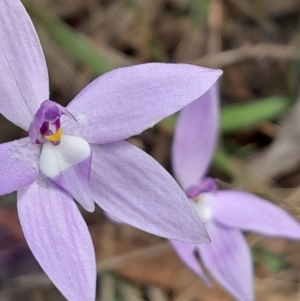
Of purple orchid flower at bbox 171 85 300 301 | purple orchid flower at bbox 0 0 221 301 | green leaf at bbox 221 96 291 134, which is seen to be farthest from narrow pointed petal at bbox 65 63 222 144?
green leaf at bbox 221 96 291 134

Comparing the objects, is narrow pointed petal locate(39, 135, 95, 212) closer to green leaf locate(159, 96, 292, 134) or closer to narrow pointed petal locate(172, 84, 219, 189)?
narrow pointed petal locate(172, 84, 219, 189)

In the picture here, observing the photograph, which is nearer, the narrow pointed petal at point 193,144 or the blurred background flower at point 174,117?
the narrow pointed petal at point 193,144

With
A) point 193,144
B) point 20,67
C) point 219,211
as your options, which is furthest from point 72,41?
point 20,67

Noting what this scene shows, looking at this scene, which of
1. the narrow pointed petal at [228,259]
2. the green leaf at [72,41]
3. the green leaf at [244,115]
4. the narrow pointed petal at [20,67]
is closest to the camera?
the narrow pointed petal at [20,67]

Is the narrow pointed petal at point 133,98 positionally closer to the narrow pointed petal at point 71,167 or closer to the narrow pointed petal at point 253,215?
the narrow pointed petal at point 71,167

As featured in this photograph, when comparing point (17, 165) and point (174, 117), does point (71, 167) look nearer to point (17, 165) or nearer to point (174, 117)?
point (17, 165)

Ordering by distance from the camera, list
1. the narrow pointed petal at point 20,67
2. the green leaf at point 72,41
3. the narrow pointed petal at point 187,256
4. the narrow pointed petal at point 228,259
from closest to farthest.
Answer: the narrow pointed petal at point 20,67 → the narrow pointed petal at point 187,256 → the narrow pointed petal at point 228,259 → the green leaf at point 72,41

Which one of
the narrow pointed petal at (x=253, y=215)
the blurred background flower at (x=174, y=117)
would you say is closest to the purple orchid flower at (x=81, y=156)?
the narrow pointed petal at (x=253, y=215)
